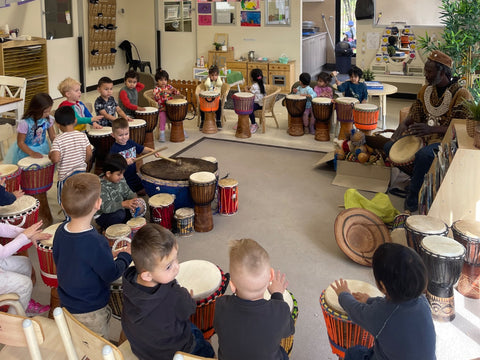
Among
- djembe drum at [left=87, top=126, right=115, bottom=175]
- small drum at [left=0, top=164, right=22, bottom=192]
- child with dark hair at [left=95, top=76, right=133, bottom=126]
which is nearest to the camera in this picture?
small drum at [left=0, top=164, right=22, bottom=192]

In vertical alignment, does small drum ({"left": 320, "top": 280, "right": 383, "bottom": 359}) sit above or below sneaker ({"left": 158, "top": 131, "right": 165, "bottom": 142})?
below

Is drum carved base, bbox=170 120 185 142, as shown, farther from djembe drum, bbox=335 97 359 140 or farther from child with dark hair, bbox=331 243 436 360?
child with dark hair, bbox=331 243 436 360

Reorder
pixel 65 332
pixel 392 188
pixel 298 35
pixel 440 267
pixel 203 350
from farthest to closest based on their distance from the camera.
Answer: pixel 298 35 < pixel 392 188 < pixel 440 267 < pixel 203 350 < pixel 65 332

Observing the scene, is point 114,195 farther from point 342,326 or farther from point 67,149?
point 342,326

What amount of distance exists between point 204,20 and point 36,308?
826 centimetres

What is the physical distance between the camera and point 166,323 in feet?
6.99

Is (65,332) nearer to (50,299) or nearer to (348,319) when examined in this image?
(348,319)

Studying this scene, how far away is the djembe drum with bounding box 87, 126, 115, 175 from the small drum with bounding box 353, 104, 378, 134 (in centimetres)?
→ 277

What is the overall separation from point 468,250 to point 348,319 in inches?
54.7

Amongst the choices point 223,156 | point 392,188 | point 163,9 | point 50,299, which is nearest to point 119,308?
point 50,299

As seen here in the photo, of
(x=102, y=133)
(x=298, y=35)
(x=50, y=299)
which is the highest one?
(x=298, y=35)

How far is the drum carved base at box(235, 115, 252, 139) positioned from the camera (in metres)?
7.04

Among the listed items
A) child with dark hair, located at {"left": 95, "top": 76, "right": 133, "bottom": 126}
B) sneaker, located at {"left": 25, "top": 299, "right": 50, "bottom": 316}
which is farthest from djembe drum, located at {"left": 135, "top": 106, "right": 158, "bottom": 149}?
sneaker, located at {"left": 25, "top": 299, "right": 50, "bottom": 316}

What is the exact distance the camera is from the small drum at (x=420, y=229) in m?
3.32
